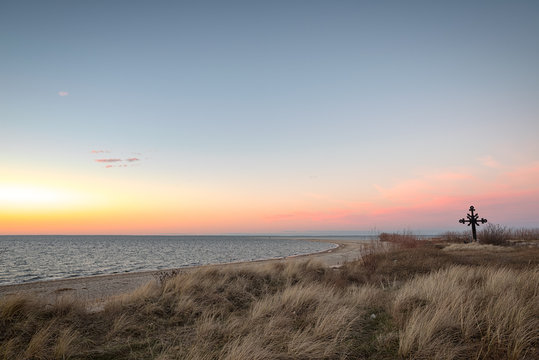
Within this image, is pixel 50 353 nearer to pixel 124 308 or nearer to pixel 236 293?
pixel 124 308

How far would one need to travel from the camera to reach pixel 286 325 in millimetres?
6176

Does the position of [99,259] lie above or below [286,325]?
below

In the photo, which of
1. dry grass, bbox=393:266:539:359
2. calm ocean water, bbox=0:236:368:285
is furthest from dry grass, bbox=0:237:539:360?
calm ocean water, bbox=0:236:368:285

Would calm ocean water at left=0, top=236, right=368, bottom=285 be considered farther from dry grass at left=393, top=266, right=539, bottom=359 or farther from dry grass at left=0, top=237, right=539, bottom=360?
dry grass at left=393, top=266, right=539, bottom=359

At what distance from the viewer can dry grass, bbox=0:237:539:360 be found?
482 centimetres

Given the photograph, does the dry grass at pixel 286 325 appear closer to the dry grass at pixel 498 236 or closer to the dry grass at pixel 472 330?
the dry grass at pixel 472 330

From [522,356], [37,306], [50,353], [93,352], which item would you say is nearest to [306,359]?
[522,356]

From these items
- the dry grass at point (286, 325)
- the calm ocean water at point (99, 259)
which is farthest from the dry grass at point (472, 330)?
the calm ocean water at point (99, 259)

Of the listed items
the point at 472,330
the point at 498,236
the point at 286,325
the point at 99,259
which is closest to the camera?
the point at 472,330

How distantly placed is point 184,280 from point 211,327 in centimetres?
479

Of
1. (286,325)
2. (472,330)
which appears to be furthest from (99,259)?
(472,330)

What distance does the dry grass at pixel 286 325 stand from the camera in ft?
15.8

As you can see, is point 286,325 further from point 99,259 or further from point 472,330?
point 99,259

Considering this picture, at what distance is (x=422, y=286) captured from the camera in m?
8.59
